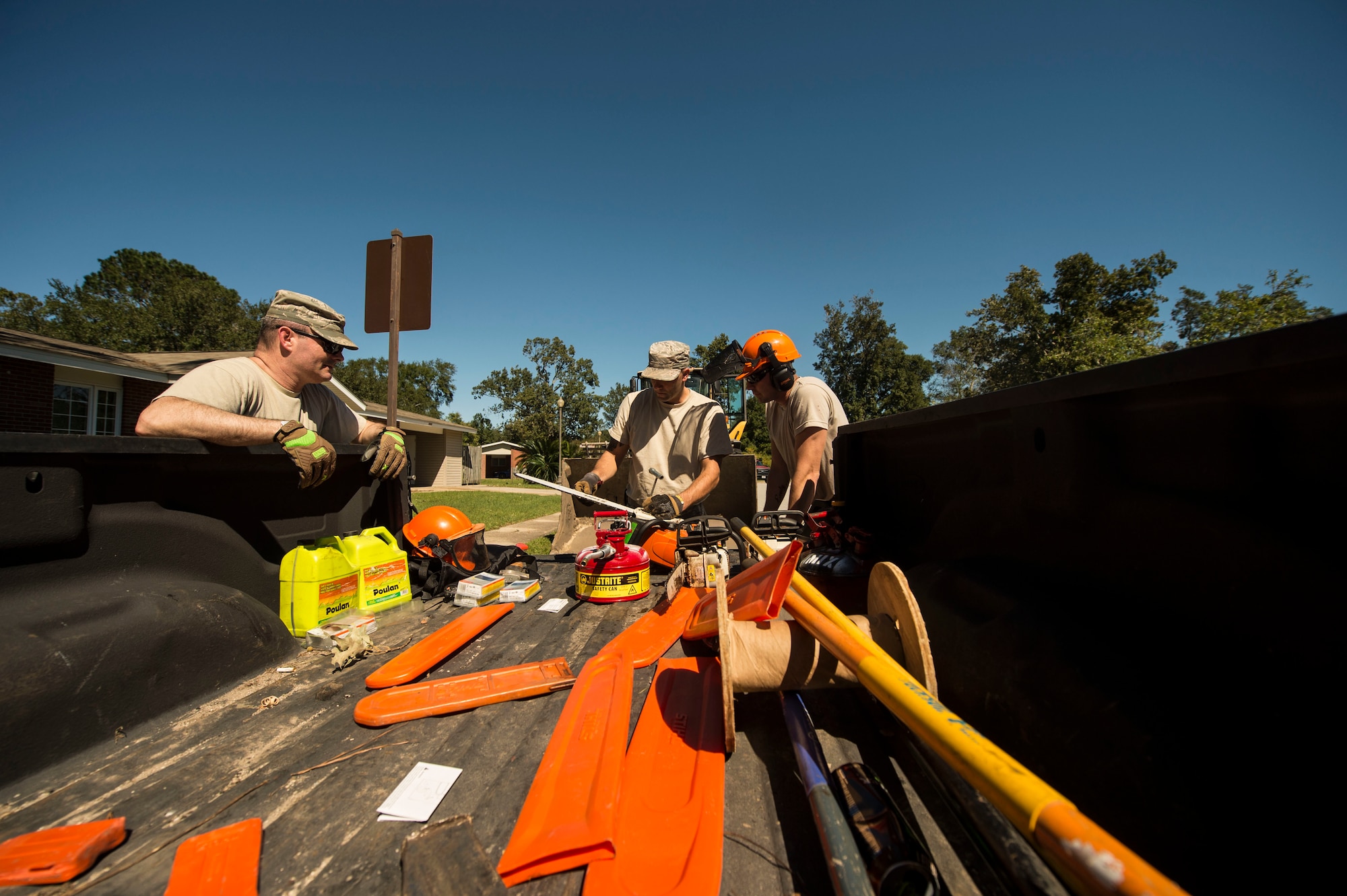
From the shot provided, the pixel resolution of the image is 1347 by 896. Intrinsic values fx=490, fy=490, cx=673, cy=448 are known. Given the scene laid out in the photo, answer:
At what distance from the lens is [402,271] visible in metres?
4.18

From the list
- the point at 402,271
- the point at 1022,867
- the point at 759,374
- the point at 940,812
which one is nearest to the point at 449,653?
the point at 940,812

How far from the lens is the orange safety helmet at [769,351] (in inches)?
141

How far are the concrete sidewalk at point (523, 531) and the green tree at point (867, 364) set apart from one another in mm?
40826

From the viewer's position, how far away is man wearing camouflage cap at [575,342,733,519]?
12.5ft

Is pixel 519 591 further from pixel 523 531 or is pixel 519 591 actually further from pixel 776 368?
pixel 523 531

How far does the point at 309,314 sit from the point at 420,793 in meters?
2.64

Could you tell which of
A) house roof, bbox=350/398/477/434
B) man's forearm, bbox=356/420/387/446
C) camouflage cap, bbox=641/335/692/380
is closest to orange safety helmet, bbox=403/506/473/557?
man's forearm, bbox=356/420/387/446

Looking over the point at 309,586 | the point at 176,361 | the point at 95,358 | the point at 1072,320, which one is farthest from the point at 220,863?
the point at 1072,320

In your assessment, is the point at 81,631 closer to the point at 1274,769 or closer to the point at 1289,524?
the point at 1274,769

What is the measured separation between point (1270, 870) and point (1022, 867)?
12.6 inches

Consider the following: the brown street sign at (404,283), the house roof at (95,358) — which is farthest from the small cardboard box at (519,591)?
the house roof at (95,358)

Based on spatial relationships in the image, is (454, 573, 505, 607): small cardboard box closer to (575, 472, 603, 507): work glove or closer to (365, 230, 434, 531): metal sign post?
(575, 472, 603, 507): work glove

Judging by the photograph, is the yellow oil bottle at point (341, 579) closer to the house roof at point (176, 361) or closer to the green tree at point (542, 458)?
the house roof at point (176, 361)

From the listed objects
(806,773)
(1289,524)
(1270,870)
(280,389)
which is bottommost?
(806,773)
